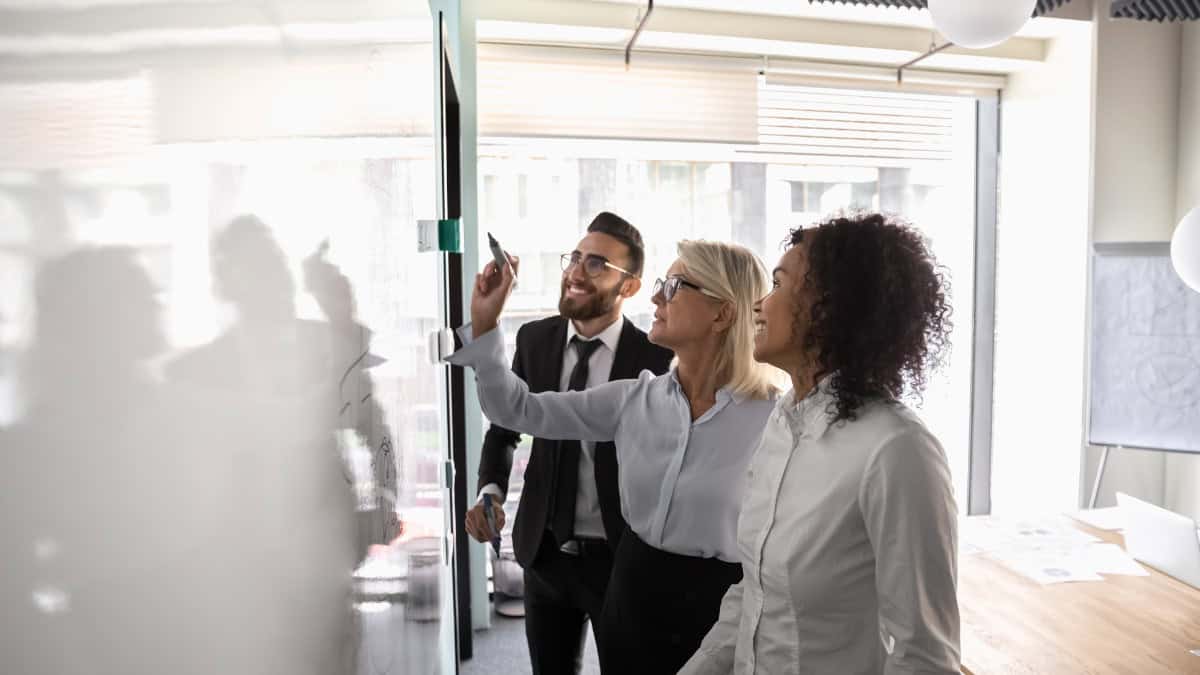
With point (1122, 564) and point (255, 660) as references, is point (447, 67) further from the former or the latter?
point (1122, 564)

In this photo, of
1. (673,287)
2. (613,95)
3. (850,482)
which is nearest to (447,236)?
(673,287)

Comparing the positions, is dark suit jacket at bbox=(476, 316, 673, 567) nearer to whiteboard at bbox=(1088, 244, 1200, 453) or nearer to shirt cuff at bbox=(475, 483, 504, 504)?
shirt cuff at bbox=(475, 483, 504, 504)

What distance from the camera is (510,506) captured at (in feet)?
14.0

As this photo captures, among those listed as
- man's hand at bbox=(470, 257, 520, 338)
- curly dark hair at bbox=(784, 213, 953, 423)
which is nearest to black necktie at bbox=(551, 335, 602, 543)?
man's hand at bbox=(470, 257, 520, 338)

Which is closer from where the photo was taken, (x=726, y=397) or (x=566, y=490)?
(x=726, y=397)

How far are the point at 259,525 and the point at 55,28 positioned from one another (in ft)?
0.81

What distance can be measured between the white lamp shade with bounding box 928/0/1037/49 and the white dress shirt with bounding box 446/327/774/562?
3.95 feet

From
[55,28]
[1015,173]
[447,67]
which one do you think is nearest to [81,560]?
[55,28]

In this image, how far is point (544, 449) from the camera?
2.12 meters

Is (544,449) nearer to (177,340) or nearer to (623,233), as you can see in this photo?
(623,233)

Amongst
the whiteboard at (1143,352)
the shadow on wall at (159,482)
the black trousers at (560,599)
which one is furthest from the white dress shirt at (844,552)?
the whiteboard at (1143,352)

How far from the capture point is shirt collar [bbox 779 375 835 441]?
123 centimetres

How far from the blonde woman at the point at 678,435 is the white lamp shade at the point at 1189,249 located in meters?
2.36

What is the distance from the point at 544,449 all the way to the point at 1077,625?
1.42 m
